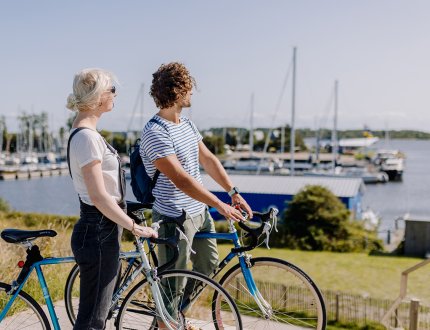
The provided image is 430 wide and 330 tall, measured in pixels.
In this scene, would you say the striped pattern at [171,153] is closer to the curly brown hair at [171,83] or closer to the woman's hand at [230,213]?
the curly brown hair at [171,83]

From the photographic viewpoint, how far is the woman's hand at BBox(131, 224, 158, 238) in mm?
2668

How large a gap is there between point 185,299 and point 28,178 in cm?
6519

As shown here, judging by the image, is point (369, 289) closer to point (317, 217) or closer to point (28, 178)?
point (317, 217)

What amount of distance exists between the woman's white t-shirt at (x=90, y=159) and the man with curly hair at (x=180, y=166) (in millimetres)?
283

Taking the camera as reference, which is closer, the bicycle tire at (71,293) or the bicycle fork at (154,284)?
the bicycle fork at (154,284)

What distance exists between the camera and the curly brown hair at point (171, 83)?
115 inches

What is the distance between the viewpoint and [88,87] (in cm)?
256

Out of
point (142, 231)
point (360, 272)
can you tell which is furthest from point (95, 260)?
point (360, 272)

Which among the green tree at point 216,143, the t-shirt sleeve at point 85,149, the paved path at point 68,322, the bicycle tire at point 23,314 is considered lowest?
the green tree at point 216,143

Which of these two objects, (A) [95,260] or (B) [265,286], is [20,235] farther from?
(B) [265,286]

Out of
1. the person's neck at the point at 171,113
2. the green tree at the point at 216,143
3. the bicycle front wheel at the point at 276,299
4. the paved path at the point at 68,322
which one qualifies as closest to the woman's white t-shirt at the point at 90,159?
the person's neck at the point at 171,113

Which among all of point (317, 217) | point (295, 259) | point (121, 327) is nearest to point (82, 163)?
point (121, 327)

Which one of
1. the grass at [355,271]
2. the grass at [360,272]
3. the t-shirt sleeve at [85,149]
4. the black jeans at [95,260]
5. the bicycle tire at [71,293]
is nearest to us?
the t-shirt sleeve at [85,149]

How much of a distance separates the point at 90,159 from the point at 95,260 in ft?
1.72
